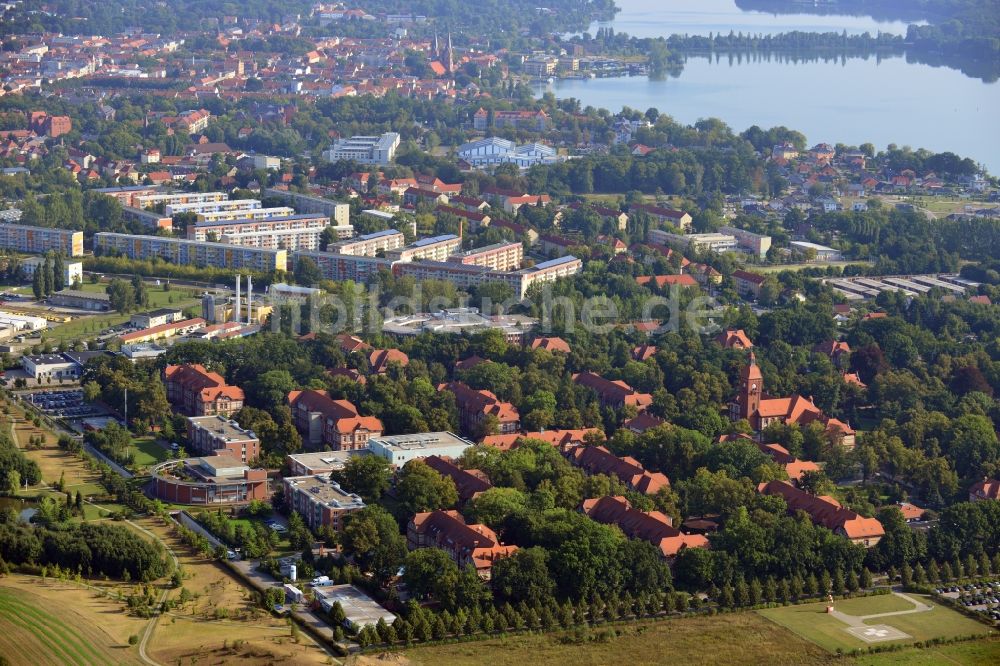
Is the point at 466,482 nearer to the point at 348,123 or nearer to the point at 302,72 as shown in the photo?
the point at 348,123

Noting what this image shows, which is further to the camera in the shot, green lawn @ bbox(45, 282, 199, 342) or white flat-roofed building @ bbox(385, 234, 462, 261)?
white flat-roofed building @ bbox(385, 234, 462, 261)

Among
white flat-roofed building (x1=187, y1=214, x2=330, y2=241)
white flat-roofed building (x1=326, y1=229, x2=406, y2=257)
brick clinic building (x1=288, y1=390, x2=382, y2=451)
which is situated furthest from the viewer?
white flat-roofed building (x1=187, y1=214, x2=330, y2=241)

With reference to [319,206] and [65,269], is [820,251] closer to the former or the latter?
[319,206]

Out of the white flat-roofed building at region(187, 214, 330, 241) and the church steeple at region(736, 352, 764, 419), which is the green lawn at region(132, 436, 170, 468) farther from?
the white flat-roofed building at region(187, 214, 330, 241)

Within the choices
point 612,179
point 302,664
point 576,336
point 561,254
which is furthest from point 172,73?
point 302,664

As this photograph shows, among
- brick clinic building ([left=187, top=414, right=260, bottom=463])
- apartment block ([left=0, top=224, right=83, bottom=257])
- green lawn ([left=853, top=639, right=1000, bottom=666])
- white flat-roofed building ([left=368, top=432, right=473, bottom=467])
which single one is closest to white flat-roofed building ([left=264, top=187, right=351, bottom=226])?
apartment block ([left=0, top=224, right=83, bottom=257])

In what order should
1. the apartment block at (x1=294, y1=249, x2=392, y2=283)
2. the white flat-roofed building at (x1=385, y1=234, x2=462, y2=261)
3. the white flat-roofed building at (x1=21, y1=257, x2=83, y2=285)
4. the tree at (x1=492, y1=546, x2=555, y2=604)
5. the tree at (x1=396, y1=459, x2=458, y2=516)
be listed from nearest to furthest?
the tree at (x1=492, y1=546, x2=555, y2=604) → the tree at (x1=396, y1=459, x2=458, y2=516) → the white flat-roofed building at (x1=21, y1=257, x2=83, y2=285) → the apartment block at (x1=294, y1=249, x2=392, y2=283) → the white flat-roofed building at (x1=385, y1=234, x2=462, y2=261)
